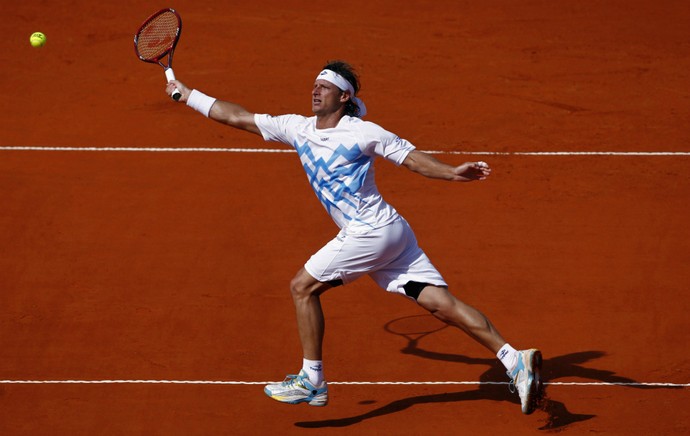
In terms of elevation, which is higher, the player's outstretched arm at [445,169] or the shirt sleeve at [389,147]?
the shirt sleeve at [389,147]

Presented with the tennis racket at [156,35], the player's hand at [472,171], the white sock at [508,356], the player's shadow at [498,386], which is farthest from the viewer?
the tennis racket at [156,35]

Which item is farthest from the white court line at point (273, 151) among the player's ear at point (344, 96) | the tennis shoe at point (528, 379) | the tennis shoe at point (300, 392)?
the tennis shoe at point (528, 379)

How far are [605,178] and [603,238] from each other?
1.35 m

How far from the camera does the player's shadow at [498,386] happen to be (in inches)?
349

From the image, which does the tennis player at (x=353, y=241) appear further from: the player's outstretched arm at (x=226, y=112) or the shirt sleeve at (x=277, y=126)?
the player's outstretched arm at (x=226, y=112)

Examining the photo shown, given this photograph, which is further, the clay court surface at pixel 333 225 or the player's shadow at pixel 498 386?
→ the clay court surface at pixel 333 225

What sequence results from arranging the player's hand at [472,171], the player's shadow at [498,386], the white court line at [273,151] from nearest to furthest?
the player's hand at [472,171], the player's shadow at [498,386], the white court line at [273,151]

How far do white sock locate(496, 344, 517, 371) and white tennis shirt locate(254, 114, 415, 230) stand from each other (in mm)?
1208

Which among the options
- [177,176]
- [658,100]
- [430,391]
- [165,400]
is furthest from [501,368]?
[658,100]

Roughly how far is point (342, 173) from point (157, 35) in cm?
265

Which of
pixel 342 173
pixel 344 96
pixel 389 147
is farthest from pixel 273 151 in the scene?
pixel 389 147

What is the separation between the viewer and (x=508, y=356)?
8.41 meters

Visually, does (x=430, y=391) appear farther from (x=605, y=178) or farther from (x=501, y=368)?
(x=605, y=178)

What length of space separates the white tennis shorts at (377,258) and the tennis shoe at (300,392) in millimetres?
772
